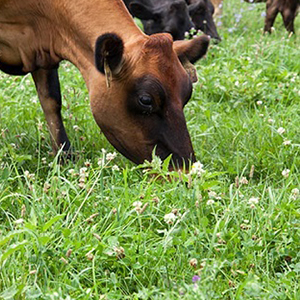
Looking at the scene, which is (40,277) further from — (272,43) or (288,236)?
(272,43)

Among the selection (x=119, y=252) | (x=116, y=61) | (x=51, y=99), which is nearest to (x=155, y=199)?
(x=119, y=252)

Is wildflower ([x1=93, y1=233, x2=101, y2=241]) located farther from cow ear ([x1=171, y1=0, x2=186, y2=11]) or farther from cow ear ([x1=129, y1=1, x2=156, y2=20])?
cow ear ([x1=171, y1=0, x2=186, y2=11])

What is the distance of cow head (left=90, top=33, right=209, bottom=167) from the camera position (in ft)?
14.0

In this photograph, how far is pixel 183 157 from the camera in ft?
14.3

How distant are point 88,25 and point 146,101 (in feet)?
2.41

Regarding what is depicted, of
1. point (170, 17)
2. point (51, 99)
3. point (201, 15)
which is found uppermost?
point (51, 99)

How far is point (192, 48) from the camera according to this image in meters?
4.85

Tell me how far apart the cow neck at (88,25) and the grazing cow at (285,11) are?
5581 mm

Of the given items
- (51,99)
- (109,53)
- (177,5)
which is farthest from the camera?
(177,5)

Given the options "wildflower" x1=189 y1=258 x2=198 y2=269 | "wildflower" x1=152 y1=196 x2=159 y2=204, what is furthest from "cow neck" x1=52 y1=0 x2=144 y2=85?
"wildflower" x1=189 y1=258 x2=198 y2=269

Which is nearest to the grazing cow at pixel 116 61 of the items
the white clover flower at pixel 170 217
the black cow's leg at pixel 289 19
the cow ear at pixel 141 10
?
the white clover flower at pixel 170 217

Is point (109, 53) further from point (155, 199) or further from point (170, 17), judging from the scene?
point (170, 17)

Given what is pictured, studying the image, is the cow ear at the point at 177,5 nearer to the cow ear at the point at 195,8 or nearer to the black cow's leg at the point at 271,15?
the cow ear at the point at 195,8

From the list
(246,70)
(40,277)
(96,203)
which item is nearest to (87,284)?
(40,277)
